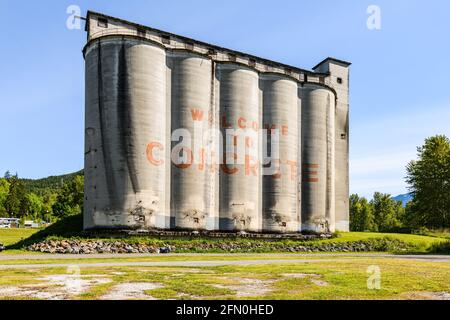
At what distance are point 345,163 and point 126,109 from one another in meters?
34.4

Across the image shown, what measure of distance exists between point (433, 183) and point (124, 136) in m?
56.3

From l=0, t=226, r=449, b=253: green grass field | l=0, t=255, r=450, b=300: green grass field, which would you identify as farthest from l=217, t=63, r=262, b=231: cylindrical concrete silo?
l=0, t=255, r=450, b=300: green grass field

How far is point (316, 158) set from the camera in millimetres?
52656

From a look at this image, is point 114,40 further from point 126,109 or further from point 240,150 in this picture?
point 240,150

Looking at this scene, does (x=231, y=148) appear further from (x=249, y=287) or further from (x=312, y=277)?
(x=249, y=287)

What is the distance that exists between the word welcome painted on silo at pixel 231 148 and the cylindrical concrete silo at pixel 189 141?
0.10 metres

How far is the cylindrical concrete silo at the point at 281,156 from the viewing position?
159 ft

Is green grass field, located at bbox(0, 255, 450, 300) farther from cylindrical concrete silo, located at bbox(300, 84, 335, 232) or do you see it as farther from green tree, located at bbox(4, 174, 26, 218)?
green tree, located at bbox(4, 174, 26, 218)

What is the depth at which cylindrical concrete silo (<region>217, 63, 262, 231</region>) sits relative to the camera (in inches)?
1779

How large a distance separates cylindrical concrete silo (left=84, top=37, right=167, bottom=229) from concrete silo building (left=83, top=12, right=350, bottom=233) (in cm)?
9

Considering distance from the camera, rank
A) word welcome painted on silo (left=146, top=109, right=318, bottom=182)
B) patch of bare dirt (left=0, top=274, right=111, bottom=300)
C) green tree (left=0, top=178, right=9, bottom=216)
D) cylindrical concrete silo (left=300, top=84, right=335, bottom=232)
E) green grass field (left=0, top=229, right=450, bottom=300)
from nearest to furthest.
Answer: patch of bare dirt (left=0, top=274, right=111, bottom=300), green grass field (left=0, top=229, right=450, bottom=300), word welcome painted on silo (left=146, top=109, right=318, bottom=182), cylindrical concrete silo (left=300, top=84, right=335, bottom=232), green tree (left=0, top=178, right=9, bottom=216)

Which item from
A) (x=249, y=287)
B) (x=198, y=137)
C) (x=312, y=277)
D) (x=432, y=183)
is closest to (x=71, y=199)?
(x=198, y=137)

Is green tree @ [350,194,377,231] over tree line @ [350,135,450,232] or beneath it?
beneath
